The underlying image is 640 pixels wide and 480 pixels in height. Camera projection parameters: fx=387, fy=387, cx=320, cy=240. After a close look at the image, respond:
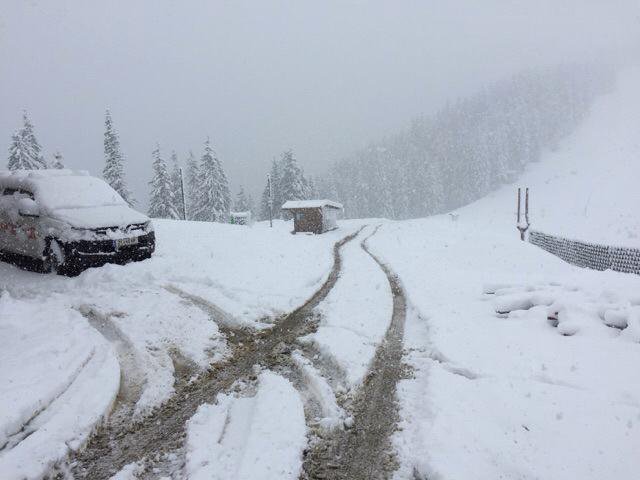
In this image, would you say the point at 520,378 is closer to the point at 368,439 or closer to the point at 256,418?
the point at 368,439

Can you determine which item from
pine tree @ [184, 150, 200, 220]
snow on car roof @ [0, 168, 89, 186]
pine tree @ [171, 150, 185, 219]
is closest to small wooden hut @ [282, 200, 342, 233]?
pine tree @ [171, 150, 185, 219]

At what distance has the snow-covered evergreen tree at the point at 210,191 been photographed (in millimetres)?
48469

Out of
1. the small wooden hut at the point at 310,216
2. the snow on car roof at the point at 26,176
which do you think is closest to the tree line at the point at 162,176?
the small wooden hut at the point at 310,216

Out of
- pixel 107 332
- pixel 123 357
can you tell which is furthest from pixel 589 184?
pixel 123 357

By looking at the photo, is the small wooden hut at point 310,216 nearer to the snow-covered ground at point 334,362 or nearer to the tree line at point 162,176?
the tree line at point 162,176

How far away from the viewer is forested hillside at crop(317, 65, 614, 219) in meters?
92.2

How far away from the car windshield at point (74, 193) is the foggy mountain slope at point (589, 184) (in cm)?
2777

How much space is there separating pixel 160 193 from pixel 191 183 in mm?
13374

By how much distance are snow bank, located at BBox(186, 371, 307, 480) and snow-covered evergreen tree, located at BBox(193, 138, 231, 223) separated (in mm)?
45011

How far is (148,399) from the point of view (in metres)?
4.70

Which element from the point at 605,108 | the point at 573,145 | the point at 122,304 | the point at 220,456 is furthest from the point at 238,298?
the point at 605,108

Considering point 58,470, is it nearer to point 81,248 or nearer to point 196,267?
point 81,248

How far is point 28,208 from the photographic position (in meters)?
9.75

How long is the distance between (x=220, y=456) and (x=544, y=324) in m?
6.37
